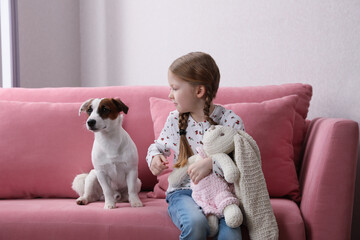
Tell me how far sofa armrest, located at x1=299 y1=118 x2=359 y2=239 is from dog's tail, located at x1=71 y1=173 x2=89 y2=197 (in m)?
0.94

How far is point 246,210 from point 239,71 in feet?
3.99

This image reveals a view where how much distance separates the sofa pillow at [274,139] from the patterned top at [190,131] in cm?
25

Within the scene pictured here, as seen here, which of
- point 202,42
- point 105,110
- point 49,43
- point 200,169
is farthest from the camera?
point 49,43

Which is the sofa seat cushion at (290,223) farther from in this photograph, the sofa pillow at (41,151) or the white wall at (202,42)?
the sofa pillow at (41,151)

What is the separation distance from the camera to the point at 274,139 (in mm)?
1848

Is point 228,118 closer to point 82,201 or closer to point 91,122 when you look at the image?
point 91,122

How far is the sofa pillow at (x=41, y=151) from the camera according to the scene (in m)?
1.94

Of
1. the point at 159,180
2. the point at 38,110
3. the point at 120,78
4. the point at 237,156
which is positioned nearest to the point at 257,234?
the point at 237,156

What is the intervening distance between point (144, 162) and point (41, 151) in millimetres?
471

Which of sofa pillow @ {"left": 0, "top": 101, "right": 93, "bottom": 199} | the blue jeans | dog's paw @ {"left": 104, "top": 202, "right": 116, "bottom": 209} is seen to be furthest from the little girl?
sofa pillow @ {"left": 0, "top": 101, "right": 93, "bottom": 199}

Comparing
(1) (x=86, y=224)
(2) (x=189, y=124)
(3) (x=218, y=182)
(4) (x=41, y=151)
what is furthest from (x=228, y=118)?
(4) (x=41, y=151)

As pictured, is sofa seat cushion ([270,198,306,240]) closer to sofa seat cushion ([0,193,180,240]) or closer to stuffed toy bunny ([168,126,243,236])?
stuffed toy bunny ([168,126,243,236])

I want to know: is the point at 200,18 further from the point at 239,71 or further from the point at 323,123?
the point at 323,123

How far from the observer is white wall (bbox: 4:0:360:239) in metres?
2.20
